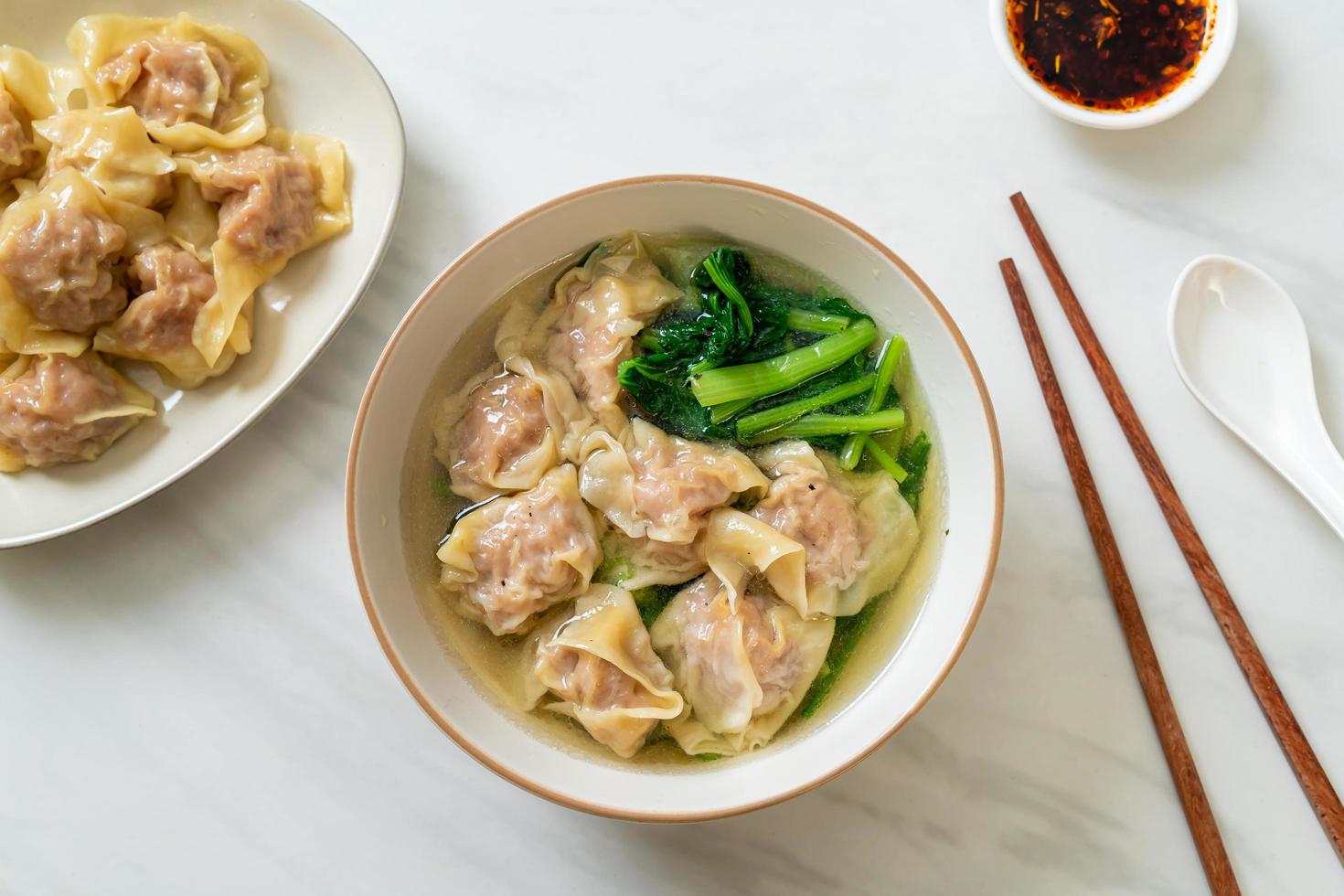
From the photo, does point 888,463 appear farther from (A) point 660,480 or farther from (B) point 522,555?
(B) point 522,555

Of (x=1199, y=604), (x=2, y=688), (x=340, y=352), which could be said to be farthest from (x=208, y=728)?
(x=1199, y=604)

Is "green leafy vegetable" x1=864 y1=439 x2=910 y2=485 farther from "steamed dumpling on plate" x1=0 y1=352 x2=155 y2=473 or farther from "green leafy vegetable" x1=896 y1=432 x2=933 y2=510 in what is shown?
"steamed dumpling on plate" x1=0 y1=352 x2=155 y2=473

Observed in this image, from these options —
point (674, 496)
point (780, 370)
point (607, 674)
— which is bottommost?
point (607, 674)

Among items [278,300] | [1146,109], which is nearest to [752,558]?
[278,300]

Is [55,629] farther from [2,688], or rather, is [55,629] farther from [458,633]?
[458,633]

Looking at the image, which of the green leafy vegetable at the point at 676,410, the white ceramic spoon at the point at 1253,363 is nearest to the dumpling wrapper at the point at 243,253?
the green leafy vegetable at the point at 676,410

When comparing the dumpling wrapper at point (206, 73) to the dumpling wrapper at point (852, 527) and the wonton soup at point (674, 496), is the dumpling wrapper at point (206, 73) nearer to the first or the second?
the wonton soup at point (674, 496)
